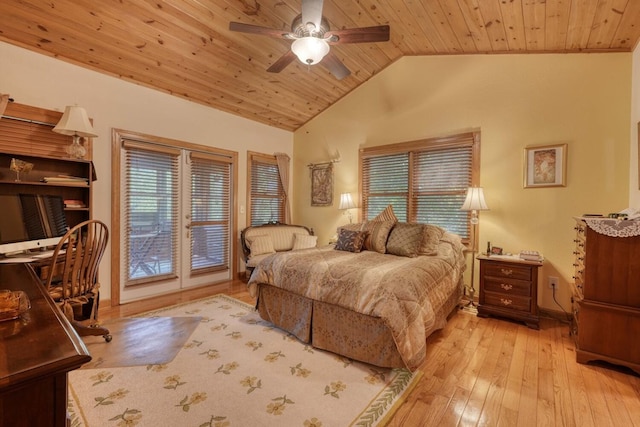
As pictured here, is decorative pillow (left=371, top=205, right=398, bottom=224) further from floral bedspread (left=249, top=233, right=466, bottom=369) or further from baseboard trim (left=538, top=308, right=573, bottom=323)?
baseboard trim (left=538, top=308, right=573, bottom=323)

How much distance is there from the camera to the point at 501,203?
3.36 m

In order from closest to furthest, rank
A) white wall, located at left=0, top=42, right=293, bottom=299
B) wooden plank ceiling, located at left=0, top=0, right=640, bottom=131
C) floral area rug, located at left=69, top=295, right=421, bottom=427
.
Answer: floral area rug, located at left=69, top=295, right=421, bottom=427, wooden plank ceiling, located at left=0, top=0, right=640, bottom=131, white wall, located at left=0, top=42, right=293, bottom=299

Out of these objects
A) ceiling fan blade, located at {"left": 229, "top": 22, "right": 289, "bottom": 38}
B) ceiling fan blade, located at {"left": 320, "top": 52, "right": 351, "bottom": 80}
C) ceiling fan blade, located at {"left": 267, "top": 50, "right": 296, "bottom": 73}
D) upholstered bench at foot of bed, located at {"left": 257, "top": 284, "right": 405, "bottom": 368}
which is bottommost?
upholstered bench at foot of bed, located at {"left": 257, "top": 284, "right": 405, "bottom": 368}

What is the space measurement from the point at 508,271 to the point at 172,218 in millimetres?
4193

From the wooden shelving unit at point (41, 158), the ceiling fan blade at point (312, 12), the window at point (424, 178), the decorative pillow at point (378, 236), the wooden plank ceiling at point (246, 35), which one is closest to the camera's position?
the ceiling fan blade at point (312, 12)

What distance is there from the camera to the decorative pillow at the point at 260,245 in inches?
167

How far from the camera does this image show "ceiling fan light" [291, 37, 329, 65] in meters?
2.09

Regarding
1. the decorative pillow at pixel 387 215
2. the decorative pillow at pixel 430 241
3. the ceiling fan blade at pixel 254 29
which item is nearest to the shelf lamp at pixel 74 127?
the ceiling fan blade at pixel 254 29

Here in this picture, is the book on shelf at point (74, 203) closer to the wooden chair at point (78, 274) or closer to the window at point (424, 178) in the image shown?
the wooden chair at point (78, 274)

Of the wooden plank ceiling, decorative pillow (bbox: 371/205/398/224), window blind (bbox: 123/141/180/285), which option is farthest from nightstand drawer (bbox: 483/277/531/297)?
window blind (bbox: 123/141/180/285)

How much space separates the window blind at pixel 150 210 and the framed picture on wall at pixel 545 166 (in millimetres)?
4422

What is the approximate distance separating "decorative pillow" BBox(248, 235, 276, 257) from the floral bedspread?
1.38 metres

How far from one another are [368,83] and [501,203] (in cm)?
266

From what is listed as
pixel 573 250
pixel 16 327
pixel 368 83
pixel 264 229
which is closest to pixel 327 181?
pixel 264 229
